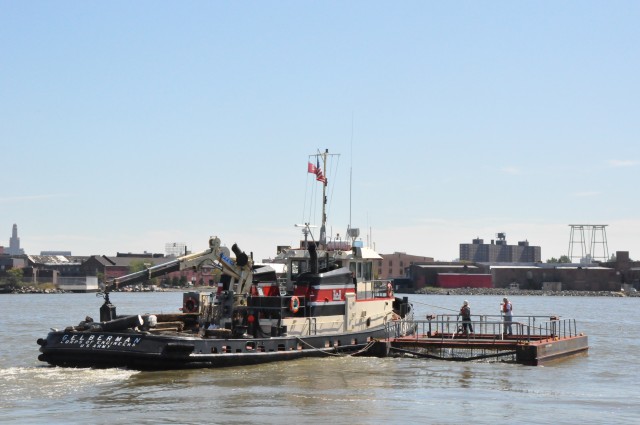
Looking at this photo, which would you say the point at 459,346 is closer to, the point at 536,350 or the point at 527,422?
the point at 536,350

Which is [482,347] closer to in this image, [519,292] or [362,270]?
[362,270]

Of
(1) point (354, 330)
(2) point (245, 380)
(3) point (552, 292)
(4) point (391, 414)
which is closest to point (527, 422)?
(4) point (391, 414)

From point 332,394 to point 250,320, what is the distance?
6670 millimetres

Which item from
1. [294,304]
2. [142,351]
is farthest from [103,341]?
[294,304]

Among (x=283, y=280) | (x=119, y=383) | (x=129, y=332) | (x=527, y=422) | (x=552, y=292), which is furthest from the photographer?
(x=552, y=292)

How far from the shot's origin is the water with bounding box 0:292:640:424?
24578 mm

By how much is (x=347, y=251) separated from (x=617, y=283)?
15245cm

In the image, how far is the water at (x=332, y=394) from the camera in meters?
24.6

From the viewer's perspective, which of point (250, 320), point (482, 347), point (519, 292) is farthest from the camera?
point (519, 292)

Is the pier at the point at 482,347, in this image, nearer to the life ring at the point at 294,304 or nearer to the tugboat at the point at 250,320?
the tugboat at the point at 250,320

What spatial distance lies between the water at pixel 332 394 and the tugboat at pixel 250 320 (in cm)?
55

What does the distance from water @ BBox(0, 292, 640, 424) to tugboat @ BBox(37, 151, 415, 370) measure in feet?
1.80

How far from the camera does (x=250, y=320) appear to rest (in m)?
34.1

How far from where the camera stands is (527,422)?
2422cm
